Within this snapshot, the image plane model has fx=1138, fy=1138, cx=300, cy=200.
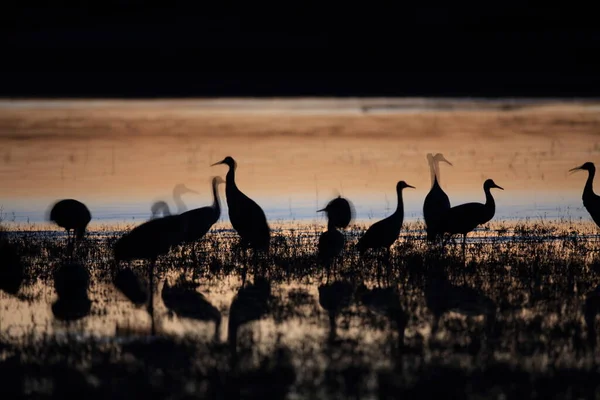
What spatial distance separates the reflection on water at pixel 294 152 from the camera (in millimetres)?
18922

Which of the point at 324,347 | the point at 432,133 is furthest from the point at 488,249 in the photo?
the point at 432,133

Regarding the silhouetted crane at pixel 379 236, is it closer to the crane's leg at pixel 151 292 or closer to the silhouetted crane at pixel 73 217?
the crane's leg at pixel 151 292

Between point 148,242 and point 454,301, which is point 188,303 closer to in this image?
point 148,242

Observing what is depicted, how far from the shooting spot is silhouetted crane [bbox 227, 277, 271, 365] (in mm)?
9352

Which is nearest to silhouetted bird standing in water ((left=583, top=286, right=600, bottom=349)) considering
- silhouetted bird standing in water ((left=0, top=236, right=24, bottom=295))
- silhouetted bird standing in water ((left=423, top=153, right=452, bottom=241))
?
silhouetted bird standing in water ((left=423, top=153, right=452, bottom=241))

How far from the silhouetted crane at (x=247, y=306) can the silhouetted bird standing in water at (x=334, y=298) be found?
20.9 inches

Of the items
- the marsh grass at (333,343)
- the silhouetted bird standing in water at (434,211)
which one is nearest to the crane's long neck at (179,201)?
the silhouetted bird standing in water at (434,211)

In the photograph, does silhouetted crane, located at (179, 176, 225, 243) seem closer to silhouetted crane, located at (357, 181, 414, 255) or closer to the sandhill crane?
the sandhill crane

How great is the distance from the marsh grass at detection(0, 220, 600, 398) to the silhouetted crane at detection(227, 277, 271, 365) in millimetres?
91

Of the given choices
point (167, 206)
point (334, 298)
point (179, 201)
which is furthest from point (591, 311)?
point (179, 201)

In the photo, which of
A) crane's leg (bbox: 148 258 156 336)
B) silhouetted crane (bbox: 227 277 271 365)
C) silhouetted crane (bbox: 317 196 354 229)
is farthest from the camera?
silhouetted crane (bbox: 317 196 354 229)

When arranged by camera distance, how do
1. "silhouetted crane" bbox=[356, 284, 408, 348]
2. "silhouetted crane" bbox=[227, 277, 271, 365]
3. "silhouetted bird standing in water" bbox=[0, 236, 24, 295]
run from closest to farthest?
"silhouetted crane" bbox=[227, 277, 271, 365]
"silhouetted crane" bbox=[356, 284, 408, 348]
"silhouetted bird standing in water" bbox=[0, 236, 24, 295]
